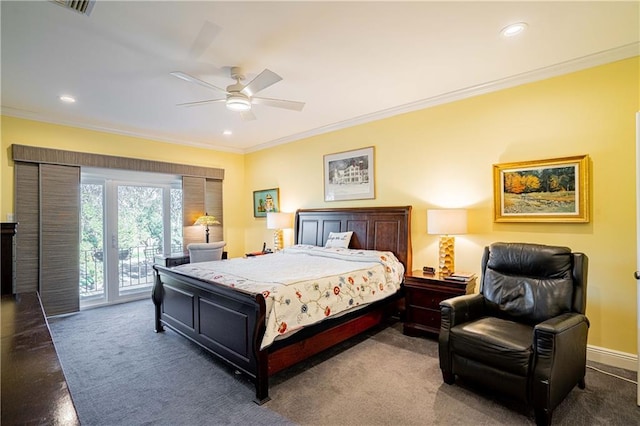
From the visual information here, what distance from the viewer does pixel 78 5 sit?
6.73 ft

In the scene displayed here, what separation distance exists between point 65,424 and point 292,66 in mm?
2929

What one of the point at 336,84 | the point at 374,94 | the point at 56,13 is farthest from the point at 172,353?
the point at 374,94

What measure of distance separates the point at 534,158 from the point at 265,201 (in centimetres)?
441

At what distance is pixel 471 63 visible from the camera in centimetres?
291

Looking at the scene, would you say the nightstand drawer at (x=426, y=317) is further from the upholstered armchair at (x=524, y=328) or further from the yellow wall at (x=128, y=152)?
the yellow wall at (x=128, y=152)

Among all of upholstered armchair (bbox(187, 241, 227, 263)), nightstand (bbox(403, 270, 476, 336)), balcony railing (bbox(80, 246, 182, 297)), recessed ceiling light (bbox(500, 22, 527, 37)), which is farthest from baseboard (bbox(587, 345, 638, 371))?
balcony railing (bbox(80, 246, 182, 297))

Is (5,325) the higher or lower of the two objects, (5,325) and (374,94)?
the lower

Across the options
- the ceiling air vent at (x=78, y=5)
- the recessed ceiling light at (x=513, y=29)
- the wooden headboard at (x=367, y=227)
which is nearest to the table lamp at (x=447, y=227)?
the wooden headboard at (x=367, y=227)

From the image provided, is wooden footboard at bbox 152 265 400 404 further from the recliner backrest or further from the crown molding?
the crown molding

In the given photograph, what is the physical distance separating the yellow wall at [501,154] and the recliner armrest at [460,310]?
898 millimetres

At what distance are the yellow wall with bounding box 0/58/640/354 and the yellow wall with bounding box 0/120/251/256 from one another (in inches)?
0.6

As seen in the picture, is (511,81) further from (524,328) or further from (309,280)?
(309,280)

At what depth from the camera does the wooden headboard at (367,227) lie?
3.98 meters

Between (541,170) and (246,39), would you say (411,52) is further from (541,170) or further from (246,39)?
(541,170)
